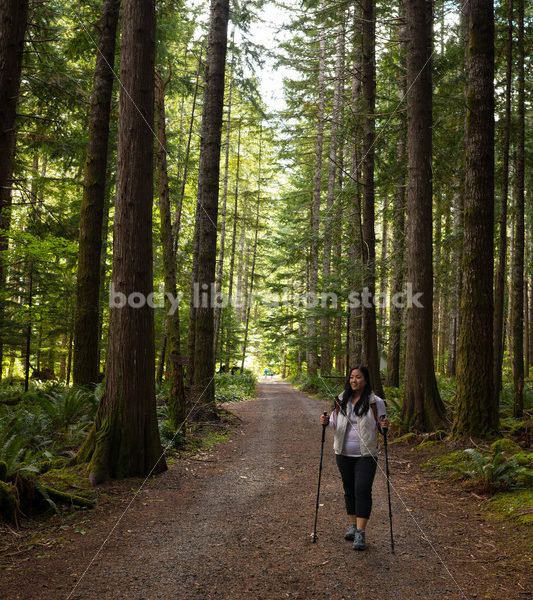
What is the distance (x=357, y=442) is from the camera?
4.46 metres

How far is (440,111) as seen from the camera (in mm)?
11836

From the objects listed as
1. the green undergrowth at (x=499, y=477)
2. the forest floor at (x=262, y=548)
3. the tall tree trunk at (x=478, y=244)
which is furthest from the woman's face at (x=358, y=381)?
the tall tree trunk at (x=478, y=244)

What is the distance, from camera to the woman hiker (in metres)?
4.34

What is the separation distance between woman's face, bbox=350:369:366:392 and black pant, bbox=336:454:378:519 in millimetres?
685

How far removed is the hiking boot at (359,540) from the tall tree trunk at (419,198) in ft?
19.2

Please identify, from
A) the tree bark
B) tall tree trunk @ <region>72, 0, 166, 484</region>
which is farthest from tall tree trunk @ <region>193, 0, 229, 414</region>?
the tree bark

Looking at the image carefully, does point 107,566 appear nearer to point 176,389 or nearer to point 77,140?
point 176,389

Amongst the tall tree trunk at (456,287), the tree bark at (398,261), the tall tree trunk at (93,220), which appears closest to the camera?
the tall tree trunk at (93,220)

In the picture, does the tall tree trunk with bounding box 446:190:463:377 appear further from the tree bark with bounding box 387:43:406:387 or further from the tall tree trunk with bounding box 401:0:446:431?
the tall tree trunk with bounding box 401:0:446:431

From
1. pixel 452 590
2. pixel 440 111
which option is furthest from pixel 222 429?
pixel 440 111

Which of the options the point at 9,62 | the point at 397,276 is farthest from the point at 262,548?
the point at 397,276

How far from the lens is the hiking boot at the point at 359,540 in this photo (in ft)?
13.7

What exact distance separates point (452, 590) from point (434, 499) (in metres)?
2.64

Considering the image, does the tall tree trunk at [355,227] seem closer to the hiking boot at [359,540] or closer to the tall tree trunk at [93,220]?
the tall tree trunk at [93,220]
